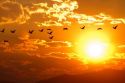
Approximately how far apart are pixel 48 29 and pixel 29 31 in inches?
212

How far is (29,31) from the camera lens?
10719 centimetres

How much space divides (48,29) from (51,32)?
210 inches

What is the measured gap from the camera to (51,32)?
111312 millimetres

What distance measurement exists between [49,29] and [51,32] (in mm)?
4698

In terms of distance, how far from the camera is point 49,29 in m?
107

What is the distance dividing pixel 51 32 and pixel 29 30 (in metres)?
7.81

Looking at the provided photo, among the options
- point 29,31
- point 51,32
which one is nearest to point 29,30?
point 29,31

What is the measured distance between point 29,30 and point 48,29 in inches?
203

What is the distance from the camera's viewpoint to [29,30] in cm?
10612

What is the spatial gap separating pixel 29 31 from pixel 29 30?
1.09m

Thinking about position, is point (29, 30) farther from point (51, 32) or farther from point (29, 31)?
point (51, 32)

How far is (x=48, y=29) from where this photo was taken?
10606 centimetres
